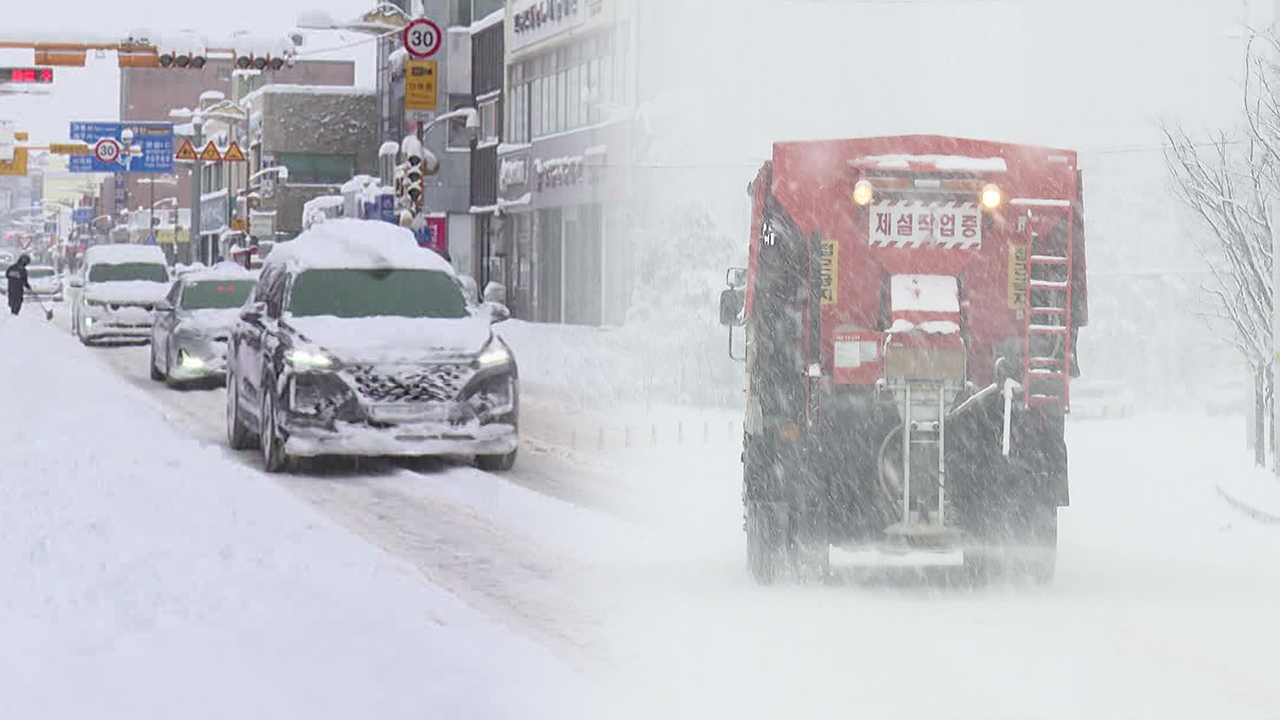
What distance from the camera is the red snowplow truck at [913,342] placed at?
11.8 metres

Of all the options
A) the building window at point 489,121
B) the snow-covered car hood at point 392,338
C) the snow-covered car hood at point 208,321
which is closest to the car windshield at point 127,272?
the snow-covered car hood at point 208,321

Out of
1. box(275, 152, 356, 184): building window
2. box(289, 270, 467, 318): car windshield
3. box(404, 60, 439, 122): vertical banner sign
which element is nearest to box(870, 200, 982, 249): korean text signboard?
box(289, 270, 467, 318): car windshield

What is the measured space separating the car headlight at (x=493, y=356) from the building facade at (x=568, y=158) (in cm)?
3009

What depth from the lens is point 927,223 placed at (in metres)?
11.9

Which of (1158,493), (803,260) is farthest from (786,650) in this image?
(1158,493)

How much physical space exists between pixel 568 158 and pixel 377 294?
40531 mm

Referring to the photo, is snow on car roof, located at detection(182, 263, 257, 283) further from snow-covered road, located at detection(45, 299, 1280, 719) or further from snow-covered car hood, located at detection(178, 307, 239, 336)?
snow-covered road, located at detection(45, 299, 1280, 719)

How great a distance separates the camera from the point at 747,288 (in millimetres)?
12320

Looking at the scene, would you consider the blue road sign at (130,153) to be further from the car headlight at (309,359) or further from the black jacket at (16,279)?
the car headlight at (309,359)

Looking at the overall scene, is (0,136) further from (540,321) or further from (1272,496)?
(1272,496)

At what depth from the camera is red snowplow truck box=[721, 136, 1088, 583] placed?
1179 centimetres

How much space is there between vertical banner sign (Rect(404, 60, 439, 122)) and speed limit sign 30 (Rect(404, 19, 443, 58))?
0.28m

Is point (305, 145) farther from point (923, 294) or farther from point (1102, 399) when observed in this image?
point (923, 294)

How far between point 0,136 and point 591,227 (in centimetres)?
5466
